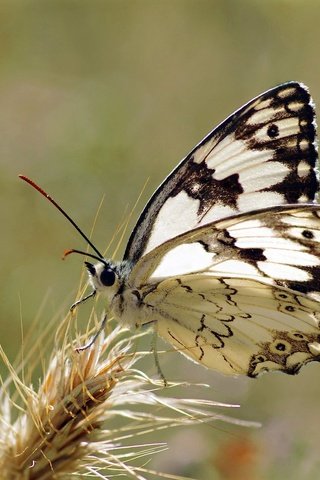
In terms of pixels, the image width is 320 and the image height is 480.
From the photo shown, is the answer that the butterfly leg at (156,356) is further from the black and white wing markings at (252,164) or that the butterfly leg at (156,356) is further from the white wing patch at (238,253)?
the black and white wing markings at (252,164)

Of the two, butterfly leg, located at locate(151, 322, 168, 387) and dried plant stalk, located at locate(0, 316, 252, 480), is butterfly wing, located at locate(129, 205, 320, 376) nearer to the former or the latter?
butterfly leg, located at locate(151, 322, 168, 387)

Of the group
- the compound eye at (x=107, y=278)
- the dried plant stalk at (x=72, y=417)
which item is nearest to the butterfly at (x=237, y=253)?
the compound eye at (x=107, y=278)

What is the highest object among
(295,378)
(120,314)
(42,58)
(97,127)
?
(42,58)

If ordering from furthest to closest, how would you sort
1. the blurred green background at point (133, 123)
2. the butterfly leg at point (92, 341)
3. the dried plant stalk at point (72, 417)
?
the blurred green background at point (133, 123) < the butterfly leg at point (92, 341) < the dried plant stalk at point (72, 417)

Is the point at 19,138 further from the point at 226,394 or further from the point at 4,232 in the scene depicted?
the point at 226,394

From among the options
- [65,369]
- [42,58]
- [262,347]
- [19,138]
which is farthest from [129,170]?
[65,369]

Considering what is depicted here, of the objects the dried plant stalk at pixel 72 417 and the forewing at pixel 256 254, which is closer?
the dried plant stalk at pixel 72 417
